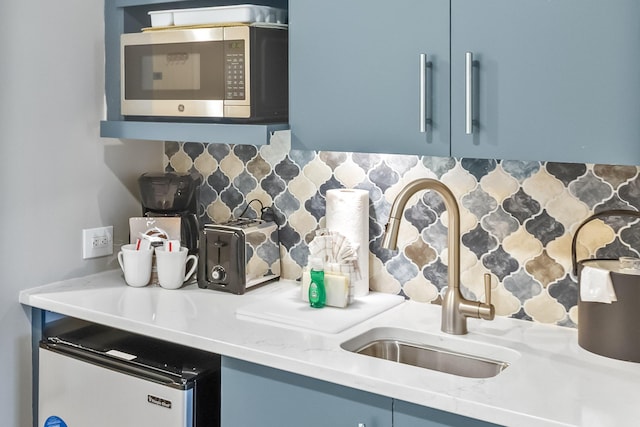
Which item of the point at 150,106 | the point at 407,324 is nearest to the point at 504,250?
the point at 407,324

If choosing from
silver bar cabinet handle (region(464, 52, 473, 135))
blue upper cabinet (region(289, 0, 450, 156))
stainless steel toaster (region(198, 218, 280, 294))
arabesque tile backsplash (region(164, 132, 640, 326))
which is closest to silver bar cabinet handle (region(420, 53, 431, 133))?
blue upper cabinet (region(289, 0, 450, 156))

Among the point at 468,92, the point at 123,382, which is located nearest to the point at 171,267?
the point at 123,382

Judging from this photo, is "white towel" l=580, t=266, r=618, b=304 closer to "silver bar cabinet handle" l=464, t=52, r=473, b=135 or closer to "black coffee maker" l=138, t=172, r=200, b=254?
"silver bar cabinet handle" l=464, t=52, r=473, b=135

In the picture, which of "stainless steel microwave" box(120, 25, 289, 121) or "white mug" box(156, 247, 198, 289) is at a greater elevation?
"stainless steel microwave" box(120, 25, 289, 121)

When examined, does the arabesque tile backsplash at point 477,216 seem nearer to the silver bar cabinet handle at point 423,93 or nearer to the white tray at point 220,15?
the silver bar cabinet handle at point 423,93

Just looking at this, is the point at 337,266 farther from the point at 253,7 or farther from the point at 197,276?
the point at 253,7

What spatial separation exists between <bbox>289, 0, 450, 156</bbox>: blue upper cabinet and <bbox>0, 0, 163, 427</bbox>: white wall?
80 cm

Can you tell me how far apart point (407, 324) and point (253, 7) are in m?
1.02

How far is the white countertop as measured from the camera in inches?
58.9

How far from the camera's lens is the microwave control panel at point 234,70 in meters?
2.17

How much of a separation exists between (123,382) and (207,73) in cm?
93

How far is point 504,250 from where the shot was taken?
210 centimetres

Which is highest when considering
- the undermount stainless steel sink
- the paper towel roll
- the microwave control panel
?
the microwave control panel

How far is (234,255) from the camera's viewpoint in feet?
7.70
